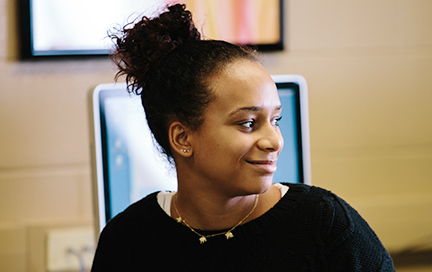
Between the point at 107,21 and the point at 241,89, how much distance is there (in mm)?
734

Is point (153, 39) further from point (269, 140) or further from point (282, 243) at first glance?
point (282, 243)

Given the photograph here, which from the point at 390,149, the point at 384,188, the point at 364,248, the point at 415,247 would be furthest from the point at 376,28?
the point at 364,248

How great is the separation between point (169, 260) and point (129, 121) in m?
0.32

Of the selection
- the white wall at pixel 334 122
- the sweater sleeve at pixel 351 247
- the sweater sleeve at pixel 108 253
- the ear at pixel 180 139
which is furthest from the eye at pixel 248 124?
the white wall at pixel 334 122

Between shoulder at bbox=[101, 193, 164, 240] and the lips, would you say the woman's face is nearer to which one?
the lips

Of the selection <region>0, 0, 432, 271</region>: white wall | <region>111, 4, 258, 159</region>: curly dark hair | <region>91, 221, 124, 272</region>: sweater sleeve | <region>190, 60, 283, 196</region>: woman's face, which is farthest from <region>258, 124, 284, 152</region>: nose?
<region>0, 0, 432, 271</region>: white wall

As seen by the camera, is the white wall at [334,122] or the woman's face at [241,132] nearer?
the woman's face at [241,132]

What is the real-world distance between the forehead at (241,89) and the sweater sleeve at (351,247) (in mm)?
250

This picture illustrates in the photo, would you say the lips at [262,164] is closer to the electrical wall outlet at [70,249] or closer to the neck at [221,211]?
the neck at [221,211]

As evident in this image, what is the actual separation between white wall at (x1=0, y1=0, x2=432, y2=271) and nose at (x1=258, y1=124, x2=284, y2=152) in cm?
73

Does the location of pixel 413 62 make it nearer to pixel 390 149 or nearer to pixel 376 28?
pixel 376 28

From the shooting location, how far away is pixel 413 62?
5.73 feet

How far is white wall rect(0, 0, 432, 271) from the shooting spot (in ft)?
5.03

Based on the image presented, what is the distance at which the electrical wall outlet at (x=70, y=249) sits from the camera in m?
1.47
